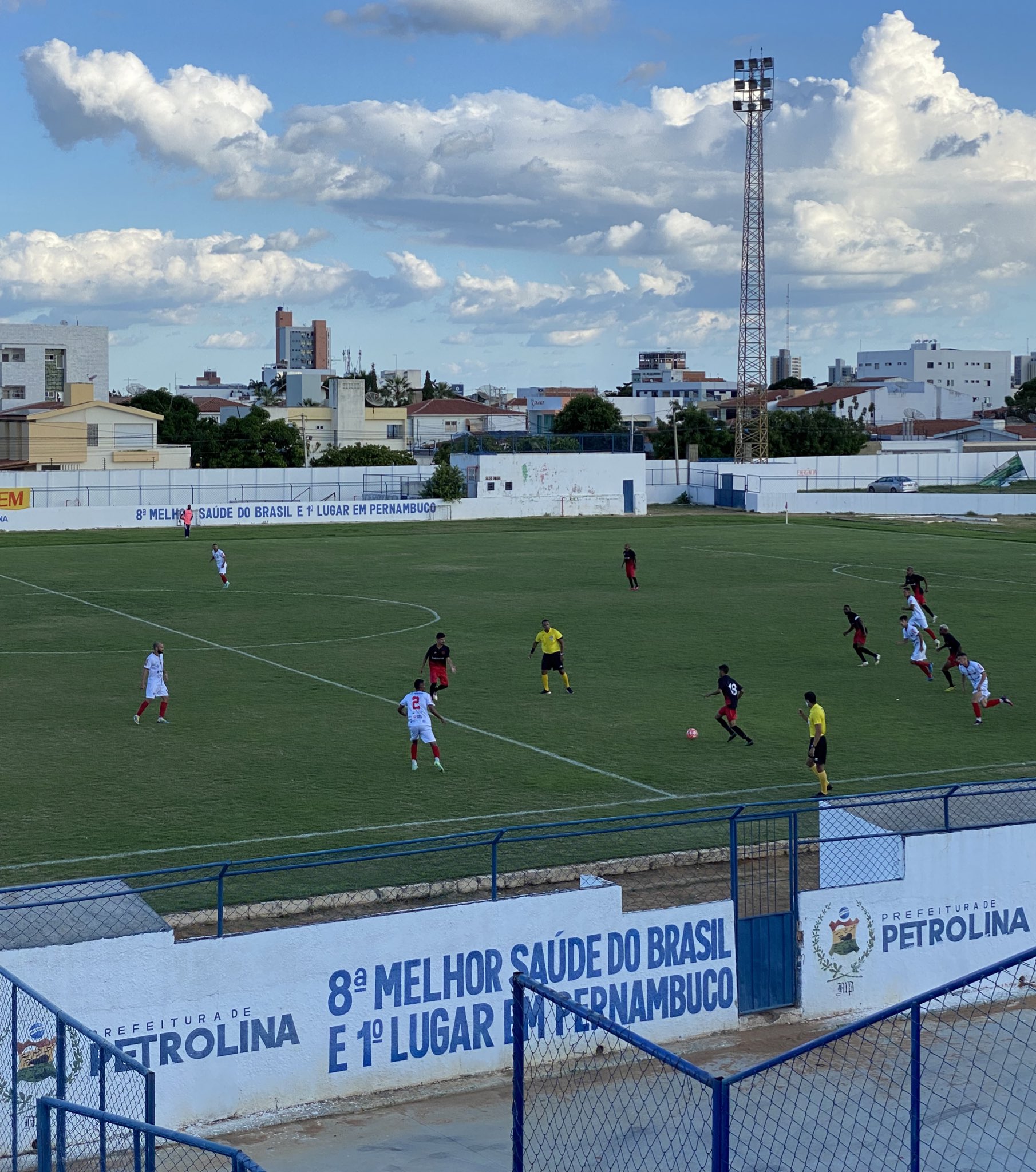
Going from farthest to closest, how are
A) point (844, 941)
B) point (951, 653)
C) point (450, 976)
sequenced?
point (951, 653)
point (844, 941)
point (450, 976)

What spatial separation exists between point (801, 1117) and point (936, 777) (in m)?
11.2

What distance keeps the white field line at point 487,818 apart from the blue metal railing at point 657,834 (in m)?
0.53

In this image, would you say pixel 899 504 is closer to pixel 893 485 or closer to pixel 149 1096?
pixel 893 485

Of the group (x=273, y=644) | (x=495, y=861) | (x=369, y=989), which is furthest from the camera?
(x=273, y=644)

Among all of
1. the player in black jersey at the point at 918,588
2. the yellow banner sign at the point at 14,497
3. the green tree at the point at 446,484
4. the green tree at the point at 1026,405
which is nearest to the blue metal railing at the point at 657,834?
the player in black jersey at the point at 918,588

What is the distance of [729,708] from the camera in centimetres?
2462

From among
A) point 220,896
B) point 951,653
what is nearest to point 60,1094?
point 220,896

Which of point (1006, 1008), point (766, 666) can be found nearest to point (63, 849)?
point (1006, 1008)

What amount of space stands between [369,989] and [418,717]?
340 inches

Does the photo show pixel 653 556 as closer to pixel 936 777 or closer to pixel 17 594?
pixel 17 594

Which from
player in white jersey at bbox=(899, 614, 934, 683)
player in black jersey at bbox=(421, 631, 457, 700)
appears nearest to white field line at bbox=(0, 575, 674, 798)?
player in black jersey at bbox=(421, 631, 457, 700)

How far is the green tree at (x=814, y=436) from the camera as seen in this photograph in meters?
117

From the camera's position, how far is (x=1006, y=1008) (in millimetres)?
15406

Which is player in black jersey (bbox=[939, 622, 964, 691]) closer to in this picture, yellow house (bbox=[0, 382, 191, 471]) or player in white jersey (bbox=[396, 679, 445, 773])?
player in white jersey (bbox=[396, 679, 445, 773])
